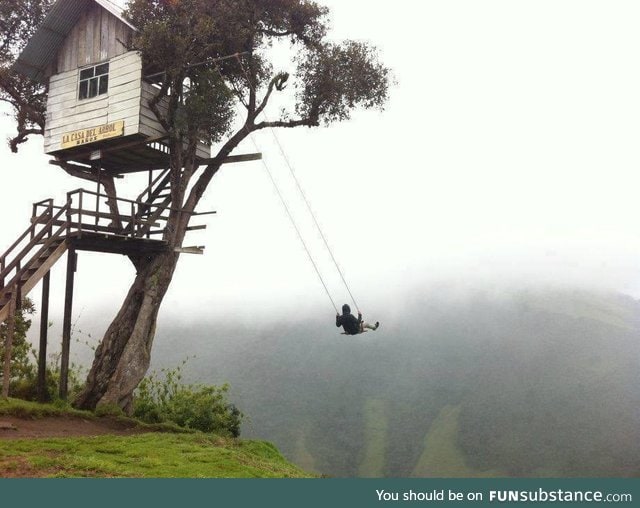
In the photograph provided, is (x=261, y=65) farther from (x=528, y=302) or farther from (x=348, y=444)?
(x=528, y=302)

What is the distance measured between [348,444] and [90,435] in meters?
61.5

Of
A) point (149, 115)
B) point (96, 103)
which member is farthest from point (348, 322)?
point (96, 103)

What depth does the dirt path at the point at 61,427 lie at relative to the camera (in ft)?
42.9

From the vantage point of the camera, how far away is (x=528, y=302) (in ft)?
330

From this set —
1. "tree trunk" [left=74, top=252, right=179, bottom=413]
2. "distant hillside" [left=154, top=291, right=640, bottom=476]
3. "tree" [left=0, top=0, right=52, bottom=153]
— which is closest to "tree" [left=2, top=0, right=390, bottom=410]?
"tree trunk" [left=74, top=252, right=179, bottom=413]

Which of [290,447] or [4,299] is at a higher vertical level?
[4,299]

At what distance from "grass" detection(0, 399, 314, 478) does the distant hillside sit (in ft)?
129

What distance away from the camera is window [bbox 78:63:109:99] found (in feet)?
63.6

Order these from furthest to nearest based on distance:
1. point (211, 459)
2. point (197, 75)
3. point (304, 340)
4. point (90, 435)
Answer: point (304, 340) < point (197, 75) < point (90, 435) < point (211, 459)

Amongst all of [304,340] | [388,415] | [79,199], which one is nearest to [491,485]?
[79,199]

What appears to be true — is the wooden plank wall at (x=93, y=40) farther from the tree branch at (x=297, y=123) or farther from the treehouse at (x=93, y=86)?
the tree branch at (x=297, y=123)

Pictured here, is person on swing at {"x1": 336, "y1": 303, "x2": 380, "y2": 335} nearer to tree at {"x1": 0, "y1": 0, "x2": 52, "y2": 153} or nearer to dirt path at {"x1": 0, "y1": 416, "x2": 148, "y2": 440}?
dirt path at {"x1": 0, "y1": 416, "x2": 148, "y2": 440}

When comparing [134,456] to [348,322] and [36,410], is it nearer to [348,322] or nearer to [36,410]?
[36,410]

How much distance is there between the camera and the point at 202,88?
18.7 meters
